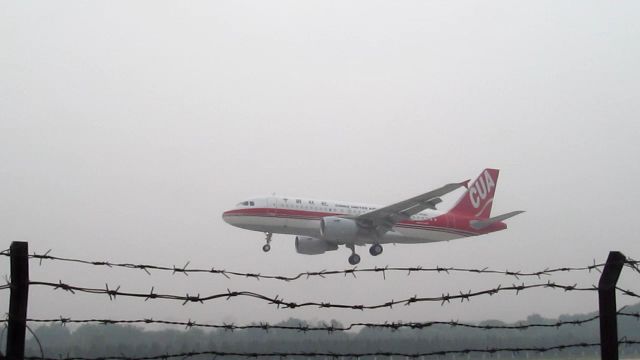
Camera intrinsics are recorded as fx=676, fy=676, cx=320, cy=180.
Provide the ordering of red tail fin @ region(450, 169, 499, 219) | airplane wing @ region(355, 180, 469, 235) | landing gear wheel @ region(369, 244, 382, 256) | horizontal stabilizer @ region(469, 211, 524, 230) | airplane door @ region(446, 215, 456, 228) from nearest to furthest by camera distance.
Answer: airplane wing @ region(355, 180, 469, 235)
horizontal stabilizer @ region(469, 211, 524, 230)
landing gear wheel @ region(369, 244, 382, 256)
airplane door @ region(446, 215, 456, 228)
red tail fin @ region(450, 169, 499, 219)

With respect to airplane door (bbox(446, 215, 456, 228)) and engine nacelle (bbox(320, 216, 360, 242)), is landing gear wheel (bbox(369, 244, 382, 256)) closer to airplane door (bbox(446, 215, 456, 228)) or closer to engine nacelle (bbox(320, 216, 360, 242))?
engine nacelle (bbox(320, 216, 360, 242))

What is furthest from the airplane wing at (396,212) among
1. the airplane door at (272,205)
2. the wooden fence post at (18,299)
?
the wooden fence post at (18,299)

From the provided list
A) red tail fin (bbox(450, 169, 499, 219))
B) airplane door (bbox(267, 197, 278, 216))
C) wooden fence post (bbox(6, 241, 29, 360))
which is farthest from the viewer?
red tail fin (bbox(450, 169, 499, 219))

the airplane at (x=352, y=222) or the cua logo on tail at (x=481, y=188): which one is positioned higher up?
the cua logo on tail at (x=481, y=188)

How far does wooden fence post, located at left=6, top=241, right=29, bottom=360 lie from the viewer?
4074 mm

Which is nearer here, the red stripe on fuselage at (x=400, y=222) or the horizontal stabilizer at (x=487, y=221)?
the red stripe on fuselage at (x=400, y=222)

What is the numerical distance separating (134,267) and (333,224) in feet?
103

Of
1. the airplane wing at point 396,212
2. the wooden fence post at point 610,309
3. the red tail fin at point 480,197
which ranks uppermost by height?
the red tail fin at point 480,197

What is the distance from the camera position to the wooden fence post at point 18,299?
4074 mm

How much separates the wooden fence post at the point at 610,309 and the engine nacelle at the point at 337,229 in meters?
30.5

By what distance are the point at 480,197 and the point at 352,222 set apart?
17.4 meters

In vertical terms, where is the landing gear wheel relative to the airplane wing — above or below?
below

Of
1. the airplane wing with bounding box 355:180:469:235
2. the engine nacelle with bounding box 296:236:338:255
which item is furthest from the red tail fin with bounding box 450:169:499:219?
the airplane wing with bounding box 355:180:469:235

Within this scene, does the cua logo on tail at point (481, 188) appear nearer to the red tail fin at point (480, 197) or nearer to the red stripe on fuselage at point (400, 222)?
the red tail fin at point (480, 197)
